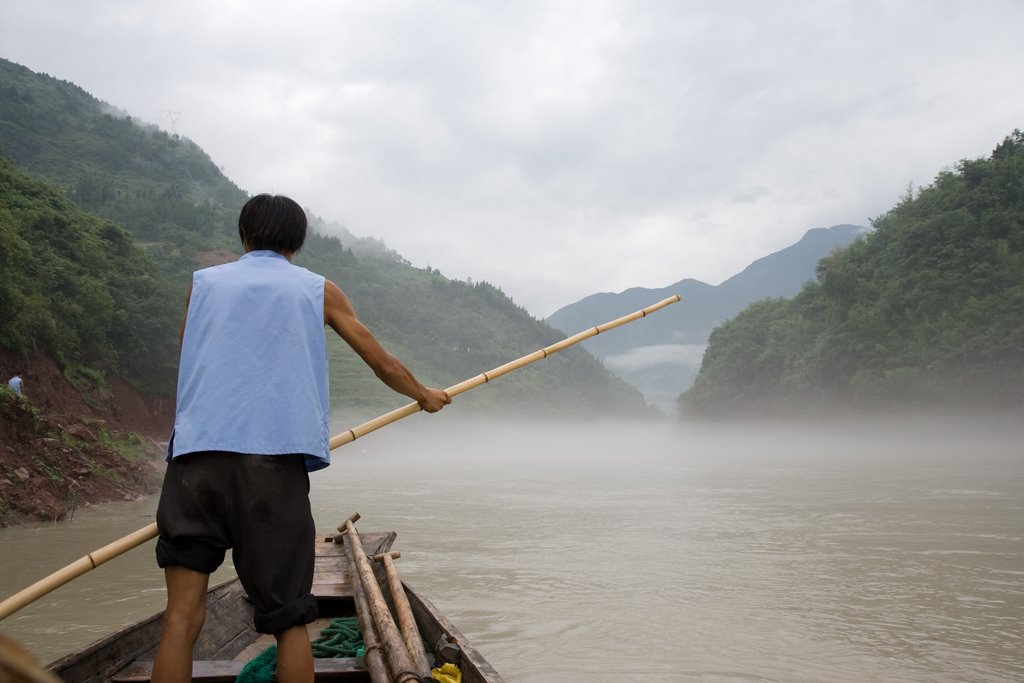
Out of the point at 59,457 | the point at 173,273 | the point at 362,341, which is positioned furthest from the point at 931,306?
the point at 173,273

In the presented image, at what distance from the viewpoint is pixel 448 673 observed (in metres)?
2.68

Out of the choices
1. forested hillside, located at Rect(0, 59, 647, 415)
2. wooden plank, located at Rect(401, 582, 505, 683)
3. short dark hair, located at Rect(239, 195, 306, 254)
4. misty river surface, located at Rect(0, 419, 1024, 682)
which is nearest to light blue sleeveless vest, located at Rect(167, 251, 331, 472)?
short dark hair, located at Rect(239, 195, 306, 254)

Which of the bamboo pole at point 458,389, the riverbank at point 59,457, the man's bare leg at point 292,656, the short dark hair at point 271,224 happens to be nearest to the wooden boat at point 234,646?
the man's bare leg at point 292,656

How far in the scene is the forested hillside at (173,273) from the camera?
25.4 m

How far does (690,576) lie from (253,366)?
594 cm

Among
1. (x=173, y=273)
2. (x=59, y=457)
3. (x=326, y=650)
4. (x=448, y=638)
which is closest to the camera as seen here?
(x=448, y=638)

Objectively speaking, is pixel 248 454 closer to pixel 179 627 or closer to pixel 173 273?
pixel 179 627

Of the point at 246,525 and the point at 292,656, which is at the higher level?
the point at 246,525

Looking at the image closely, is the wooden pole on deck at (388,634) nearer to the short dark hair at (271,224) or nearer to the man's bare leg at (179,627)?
the man's bare leg at (179,627)

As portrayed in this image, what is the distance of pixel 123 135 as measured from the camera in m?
89.0

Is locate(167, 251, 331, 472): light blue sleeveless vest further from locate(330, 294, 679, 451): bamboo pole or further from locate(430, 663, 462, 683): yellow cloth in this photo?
locate(430, 663, 462, 683): yellow cloth

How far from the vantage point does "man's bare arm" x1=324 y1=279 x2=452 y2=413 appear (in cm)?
232

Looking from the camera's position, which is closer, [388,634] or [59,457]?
[388,634]

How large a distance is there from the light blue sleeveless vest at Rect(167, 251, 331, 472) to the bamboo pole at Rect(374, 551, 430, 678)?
78cm
